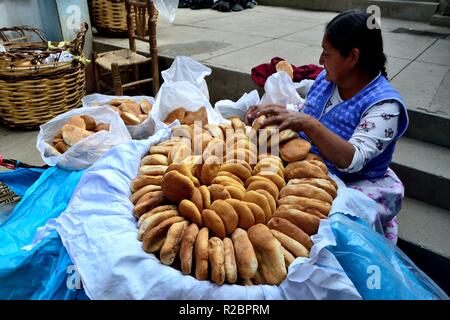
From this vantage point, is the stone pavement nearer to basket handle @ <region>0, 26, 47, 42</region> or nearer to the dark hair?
basket handle @ <region>0, 26, 47, 42</region>

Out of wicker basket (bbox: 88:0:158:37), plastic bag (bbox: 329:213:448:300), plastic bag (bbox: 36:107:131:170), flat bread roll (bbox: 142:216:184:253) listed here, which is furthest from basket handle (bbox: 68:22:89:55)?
plastic bag (bbox: 329:213:448:300)

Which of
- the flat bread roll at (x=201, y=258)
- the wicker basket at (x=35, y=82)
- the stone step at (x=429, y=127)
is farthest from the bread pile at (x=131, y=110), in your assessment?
the stone step at (x=429, y=127)

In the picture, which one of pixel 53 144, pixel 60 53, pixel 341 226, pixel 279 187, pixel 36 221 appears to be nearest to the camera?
pixel 341 226

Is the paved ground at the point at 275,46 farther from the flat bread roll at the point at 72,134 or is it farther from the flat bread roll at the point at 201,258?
the flat bread roll at the point at 201,258

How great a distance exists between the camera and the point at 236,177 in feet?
4.74

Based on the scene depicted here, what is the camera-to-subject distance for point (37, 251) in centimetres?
147

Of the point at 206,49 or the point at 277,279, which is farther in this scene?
the point at 206,49

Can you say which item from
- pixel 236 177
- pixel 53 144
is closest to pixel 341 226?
pixel 236 177

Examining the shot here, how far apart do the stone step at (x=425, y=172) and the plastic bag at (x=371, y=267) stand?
104 centimetres

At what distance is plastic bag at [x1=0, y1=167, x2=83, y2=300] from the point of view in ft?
4.50

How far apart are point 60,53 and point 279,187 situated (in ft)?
7.96

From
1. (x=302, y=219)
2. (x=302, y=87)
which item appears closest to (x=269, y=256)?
(x=302, y=219)

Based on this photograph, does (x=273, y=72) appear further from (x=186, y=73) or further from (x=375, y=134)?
(x=375, y=134)

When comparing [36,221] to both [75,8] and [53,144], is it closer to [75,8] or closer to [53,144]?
[53,144]
